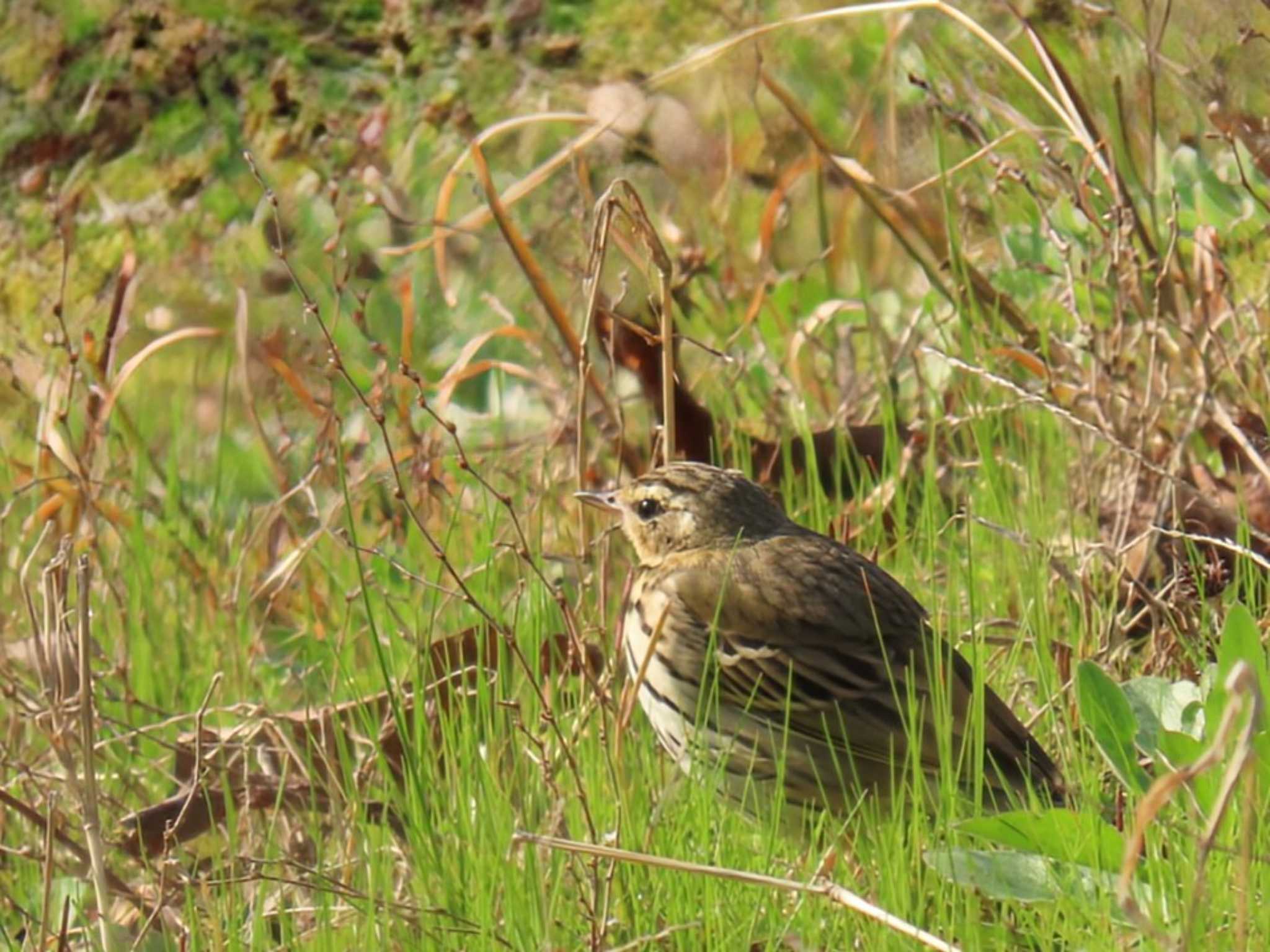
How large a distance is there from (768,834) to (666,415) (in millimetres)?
809

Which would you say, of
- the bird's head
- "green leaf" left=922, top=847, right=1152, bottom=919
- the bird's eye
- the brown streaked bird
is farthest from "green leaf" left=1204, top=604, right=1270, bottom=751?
the bird's eye

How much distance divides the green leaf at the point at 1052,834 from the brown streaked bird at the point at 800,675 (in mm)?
309

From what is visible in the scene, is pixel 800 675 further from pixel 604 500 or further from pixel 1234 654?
pixel 1234 654

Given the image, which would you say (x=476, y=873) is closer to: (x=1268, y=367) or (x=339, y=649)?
(x=339, y=649)

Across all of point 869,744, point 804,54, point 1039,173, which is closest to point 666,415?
point 869,744

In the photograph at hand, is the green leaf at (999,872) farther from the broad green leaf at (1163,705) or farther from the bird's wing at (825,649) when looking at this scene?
the bird's wing at (825,649)

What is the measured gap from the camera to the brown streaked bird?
3361 mm

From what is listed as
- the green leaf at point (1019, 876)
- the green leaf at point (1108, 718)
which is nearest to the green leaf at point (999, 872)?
the green leaf at point (1019, 876)

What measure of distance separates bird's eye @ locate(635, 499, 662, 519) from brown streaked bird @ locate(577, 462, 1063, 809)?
15 cm

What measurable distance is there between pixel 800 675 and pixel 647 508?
567mm

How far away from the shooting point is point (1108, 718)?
309cm

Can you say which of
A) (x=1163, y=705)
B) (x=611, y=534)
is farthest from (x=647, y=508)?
(x=1163, y=705)

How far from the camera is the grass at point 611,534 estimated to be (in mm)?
2992

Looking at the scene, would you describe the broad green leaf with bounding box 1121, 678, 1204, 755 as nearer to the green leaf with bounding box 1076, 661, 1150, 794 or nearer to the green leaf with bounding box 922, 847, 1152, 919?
the green leaf with bounding box 1076, 661, 1150, 794
